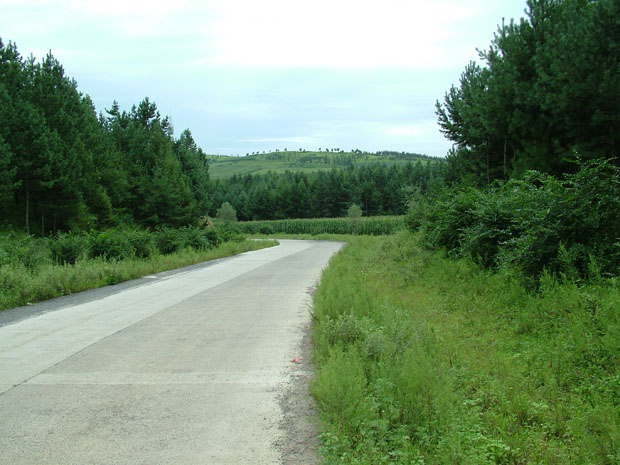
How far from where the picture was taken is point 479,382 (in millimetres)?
5016

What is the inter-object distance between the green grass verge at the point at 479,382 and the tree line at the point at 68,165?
2920 cm

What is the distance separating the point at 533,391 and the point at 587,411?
0.64 meters

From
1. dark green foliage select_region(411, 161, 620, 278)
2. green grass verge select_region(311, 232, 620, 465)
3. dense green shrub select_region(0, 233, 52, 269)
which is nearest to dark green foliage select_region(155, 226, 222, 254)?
dense green shrub select_region(0, 233, 52, 269)

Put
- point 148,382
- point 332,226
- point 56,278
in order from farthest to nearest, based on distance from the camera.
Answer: point 332,226, point 56,278, point 148,382

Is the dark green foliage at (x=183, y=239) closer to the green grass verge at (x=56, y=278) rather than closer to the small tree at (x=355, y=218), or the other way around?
the green grass verge at (x=56, y=278)

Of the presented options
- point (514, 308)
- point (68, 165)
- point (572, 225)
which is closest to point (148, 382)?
point (514, 308)

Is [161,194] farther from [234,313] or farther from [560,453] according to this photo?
[560,453]

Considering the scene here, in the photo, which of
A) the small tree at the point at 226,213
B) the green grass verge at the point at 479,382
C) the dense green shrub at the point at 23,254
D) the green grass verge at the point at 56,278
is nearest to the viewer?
the green grass verge at the point at 479,382

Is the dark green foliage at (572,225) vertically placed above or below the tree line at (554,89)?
below

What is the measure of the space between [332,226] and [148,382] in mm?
77657

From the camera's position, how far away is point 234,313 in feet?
31.9

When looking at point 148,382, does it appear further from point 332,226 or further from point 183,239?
point 332,226

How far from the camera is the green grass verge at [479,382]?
359 cm

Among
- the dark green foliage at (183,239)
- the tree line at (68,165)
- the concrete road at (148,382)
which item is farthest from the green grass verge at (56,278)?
the tree line at (68,165)
